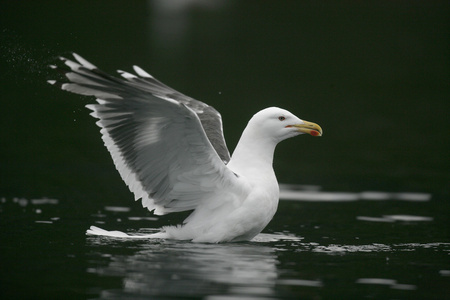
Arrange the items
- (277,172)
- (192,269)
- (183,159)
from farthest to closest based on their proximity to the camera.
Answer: (277,172)
(183,159)
(192,269)

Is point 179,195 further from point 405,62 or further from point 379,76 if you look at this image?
point 405,62

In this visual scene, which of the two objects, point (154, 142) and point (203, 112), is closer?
point (154, 142)

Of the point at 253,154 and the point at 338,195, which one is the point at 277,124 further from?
the point at 338,195

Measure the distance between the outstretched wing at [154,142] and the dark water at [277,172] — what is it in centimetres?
61

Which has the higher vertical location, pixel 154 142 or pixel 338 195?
pixel 154 142

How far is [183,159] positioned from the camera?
990 cm

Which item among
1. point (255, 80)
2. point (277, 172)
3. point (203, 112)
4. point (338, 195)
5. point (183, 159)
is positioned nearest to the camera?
point (183, 159)

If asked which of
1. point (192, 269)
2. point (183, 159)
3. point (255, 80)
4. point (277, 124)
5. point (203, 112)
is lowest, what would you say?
point (192, 269)

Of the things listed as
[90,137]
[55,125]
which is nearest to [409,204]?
[90,137]

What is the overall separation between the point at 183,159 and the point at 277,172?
6369 mm

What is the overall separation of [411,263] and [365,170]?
7346 millimetres

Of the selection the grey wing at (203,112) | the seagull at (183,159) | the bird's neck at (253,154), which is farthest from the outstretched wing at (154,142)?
the grey wing at (203,112)

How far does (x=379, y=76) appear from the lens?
32.1 m

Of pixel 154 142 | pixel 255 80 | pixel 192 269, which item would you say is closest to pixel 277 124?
pixel 154 142
